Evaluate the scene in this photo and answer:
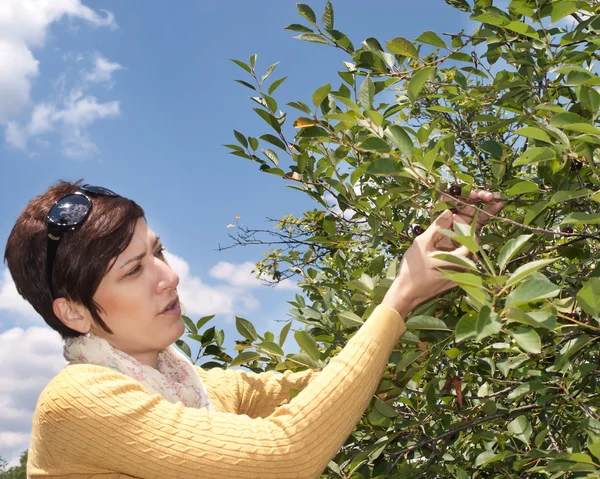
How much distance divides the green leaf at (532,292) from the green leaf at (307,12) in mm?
1440

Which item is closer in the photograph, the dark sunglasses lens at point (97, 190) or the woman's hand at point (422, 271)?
the woman's hand at point (422, 271)

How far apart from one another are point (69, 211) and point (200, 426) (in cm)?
76

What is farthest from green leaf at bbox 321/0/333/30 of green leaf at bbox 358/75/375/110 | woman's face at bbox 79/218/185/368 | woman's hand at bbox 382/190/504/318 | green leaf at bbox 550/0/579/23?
woman's face at bbox 79/218/185/368

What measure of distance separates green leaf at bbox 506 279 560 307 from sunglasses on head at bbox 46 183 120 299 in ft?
4.27

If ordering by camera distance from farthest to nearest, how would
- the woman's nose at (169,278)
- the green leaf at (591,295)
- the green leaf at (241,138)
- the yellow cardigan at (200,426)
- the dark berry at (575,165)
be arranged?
the green leaf at (241,138), the woman's nose at (169,278), the dark berry at (575,165), the yellow cardigan at (200,426), the green leaf at (591,295)

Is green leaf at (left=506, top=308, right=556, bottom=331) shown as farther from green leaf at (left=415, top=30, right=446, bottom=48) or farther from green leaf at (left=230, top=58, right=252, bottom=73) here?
green leaf at (left=230, top=58, right=252, bottom=73)

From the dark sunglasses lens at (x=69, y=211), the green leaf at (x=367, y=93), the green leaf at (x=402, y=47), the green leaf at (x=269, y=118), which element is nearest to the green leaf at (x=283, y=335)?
the green leaf at (x=269, y=118)

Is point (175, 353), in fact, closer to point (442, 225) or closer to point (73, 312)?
point (73, 312)

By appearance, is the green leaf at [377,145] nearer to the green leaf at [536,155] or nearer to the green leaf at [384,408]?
the green leaf at [536,155]

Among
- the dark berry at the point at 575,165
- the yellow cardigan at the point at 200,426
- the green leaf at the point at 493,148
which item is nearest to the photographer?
the yellow cardigan at the point at 200,426

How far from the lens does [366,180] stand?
246 centimetres

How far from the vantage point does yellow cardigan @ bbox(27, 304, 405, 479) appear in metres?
1.63

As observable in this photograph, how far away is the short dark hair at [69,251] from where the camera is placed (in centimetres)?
191

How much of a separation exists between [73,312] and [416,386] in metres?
1.37
